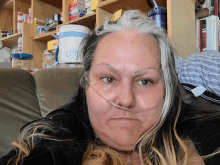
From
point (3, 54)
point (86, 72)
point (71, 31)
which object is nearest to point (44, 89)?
point (86, 72)

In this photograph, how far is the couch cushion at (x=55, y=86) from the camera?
940 mm

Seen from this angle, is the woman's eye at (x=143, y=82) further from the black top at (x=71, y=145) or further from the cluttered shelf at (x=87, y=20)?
the cluttered shelf at (x=87, y=20)

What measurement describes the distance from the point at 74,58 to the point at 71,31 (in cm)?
23

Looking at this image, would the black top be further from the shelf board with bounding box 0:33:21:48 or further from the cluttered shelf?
the shelf board with bounding box 0:33:21:48

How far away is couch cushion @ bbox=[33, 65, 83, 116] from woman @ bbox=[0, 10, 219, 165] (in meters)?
0.26

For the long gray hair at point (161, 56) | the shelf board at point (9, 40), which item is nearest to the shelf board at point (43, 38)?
the shelf board at point (9, 40)

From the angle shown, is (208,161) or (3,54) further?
(3,54)

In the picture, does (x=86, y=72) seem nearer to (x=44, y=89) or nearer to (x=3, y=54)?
(x=44, y=89)

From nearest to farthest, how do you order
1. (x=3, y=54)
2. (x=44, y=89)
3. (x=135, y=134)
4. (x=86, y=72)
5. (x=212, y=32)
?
(x=135, y=134) → (x=86, y=72) → (x=44, y=89) → (x=212, y=32) → (x=3, y=54)

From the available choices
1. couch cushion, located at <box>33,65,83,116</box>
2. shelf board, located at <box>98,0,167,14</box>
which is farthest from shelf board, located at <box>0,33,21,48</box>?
couch cushion, located at <box>33,65,83,116</box>

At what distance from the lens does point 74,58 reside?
4.82 feet

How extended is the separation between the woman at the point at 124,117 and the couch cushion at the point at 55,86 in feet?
0.85

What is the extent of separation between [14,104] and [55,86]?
0.21m

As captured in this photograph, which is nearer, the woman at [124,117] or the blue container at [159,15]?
the woman at [124,117]
